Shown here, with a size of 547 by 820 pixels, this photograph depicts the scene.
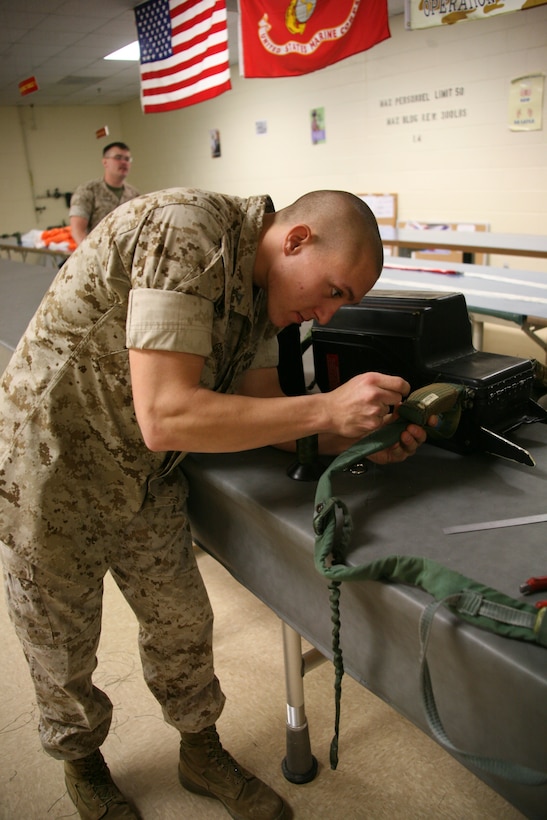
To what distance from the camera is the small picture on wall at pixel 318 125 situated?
682 centimetres

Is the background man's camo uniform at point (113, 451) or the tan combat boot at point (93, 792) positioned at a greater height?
the background man's camo uniform at point (113, 451)

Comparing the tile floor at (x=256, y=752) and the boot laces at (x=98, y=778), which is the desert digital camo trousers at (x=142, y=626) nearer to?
the boot laces at (x=98, y=778)

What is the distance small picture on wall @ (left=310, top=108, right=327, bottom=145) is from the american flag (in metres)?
2.18

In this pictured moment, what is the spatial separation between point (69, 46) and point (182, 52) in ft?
9.66

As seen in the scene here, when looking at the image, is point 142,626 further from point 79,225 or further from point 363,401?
point 79,225

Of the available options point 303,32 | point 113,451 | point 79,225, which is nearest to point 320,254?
point 113,451

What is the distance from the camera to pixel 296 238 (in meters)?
1.07

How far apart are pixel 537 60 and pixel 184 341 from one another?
196 inches

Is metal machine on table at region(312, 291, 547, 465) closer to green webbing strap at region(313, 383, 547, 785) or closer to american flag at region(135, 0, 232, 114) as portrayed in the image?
green webbing strap at region(313, 383, 547, 785)

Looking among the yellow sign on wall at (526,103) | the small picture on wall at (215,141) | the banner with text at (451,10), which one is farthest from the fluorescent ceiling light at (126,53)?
the banner with text at (451,10)

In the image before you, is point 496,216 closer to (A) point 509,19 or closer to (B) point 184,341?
(A) point 509,19

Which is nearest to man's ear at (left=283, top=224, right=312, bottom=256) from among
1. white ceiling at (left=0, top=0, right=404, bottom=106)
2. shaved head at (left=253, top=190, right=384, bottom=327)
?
shaved head at (left=253, top=190, right=384, bottom=327)

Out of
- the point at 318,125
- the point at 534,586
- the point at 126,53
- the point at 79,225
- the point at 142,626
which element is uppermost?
the point at 126,53

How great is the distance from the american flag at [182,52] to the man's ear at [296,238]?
4.07m
